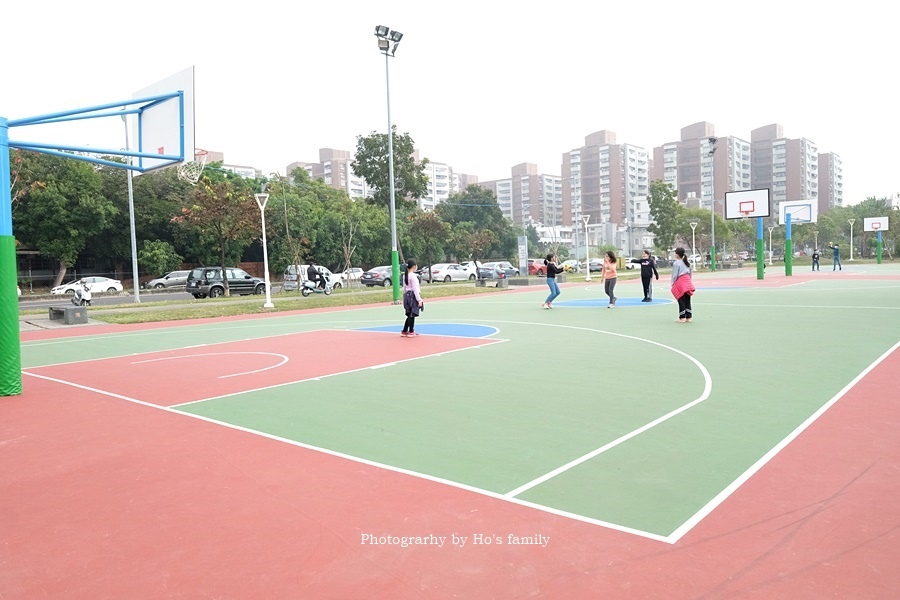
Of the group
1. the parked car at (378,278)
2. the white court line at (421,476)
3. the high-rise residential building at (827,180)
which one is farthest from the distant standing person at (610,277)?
the high-rise residential building at (827,180)

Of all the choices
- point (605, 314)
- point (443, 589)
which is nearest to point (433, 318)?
point (605, 314)

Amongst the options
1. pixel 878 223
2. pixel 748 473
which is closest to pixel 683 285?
pixel 748 473

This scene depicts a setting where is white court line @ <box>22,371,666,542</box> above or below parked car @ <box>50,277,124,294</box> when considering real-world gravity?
below

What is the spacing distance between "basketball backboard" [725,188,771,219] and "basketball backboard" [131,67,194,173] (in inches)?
1236

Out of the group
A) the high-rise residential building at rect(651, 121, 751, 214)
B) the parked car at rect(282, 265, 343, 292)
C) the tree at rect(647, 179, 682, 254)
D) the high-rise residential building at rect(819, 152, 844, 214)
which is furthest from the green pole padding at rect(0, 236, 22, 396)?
the high-rise residential building at rect(819, 152, 844, 214)

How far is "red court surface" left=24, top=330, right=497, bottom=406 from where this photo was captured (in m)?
8.87

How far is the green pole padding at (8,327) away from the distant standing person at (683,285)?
40.3ft

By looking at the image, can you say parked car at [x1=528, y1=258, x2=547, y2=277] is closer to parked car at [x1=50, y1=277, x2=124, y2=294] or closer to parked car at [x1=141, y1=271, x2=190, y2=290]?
parked car at [x1=141, y1=271, x2=190, y2=290]

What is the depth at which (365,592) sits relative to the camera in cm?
340

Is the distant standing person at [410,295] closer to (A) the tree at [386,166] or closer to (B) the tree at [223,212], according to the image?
(B) the tree at [223,212]

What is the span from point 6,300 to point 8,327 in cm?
36

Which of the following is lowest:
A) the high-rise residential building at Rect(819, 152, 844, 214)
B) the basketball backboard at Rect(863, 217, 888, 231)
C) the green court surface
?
the green court surface

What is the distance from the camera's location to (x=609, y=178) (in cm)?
12512

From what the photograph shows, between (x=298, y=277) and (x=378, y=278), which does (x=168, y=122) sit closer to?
(x=298, y=277)
